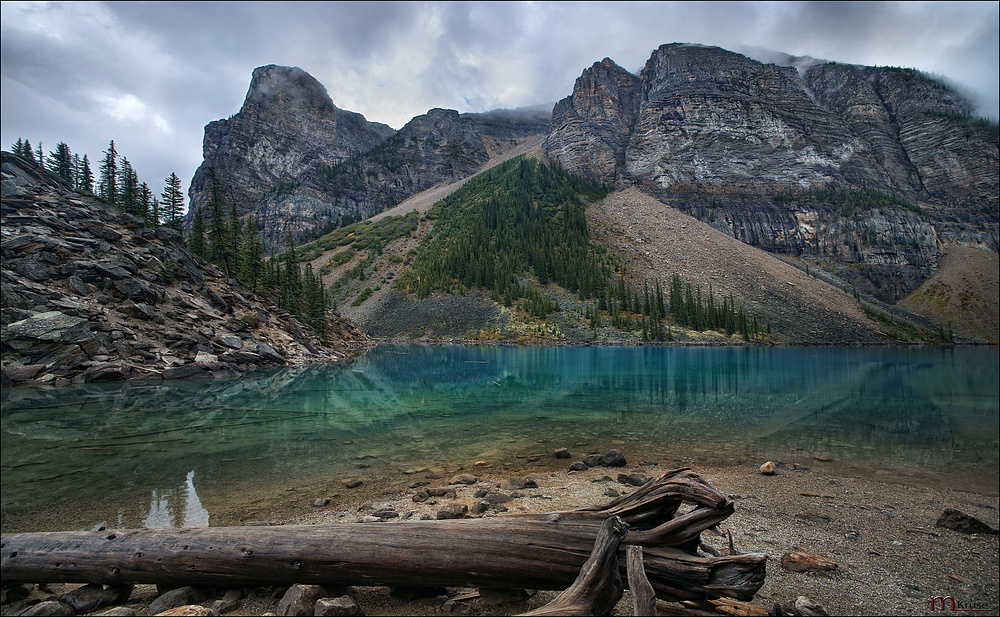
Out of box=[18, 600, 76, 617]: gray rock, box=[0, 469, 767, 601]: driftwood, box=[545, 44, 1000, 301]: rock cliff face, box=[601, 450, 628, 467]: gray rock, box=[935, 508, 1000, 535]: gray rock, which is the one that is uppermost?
box=[545, 44, 1000, 301]: rock cliff face

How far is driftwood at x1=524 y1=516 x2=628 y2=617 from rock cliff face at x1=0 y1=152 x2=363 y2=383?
32.1 m

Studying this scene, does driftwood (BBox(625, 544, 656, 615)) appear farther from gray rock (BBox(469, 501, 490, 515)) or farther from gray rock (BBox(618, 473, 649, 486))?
gray rock (BBox(618, 473, 649, 486))

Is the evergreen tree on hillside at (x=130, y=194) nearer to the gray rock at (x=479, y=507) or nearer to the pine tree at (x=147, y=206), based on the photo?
the pine tree at (x=147, y=206)

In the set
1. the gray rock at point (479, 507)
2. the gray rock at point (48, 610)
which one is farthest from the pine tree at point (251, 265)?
the gray rock at point (48, 610)

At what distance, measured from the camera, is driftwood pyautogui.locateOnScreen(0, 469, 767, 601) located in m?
3.95

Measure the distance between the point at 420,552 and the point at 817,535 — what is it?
7.04m

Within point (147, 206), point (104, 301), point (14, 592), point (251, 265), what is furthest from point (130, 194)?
point (14, 592)

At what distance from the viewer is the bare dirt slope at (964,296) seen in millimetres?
117819

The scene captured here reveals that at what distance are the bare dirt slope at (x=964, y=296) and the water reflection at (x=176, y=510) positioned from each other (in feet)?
554

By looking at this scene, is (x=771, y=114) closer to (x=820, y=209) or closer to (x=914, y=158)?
(x=820, y=209)

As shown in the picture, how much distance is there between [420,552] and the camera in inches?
170

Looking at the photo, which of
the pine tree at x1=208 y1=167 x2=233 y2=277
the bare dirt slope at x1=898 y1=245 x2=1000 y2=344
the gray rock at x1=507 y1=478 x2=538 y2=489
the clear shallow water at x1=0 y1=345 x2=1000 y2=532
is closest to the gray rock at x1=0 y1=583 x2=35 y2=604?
the clear shallow water at x1=0 y1=345 x2=1000 y2=532

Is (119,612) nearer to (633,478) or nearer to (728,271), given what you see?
(633,478)

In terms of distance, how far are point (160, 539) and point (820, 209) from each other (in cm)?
19905
